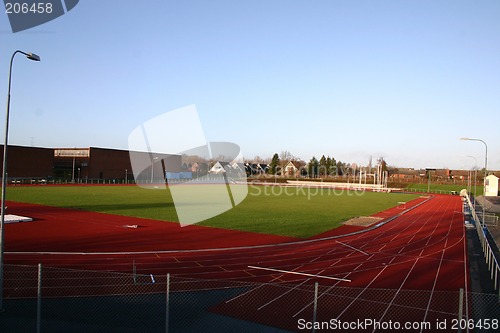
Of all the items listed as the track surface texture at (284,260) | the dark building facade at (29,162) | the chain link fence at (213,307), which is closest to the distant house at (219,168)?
the dark building facade at (29,162)

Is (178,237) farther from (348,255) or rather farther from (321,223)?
(321,223)

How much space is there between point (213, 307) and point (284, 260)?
6997mm

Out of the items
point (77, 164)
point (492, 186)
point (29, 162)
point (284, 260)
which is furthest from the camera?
point (77, 164)

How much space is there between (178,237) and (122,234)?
3383 mm

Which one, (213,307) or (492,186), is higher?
(492,186)

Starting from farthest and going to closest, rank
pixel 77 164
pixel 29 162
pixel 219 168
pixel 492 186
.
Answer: pixel 219 168 < pixel 77 164 < pixel 492 186 < pixel 29 162

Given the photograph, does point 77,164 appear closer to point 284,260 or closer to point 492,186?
point 284,260

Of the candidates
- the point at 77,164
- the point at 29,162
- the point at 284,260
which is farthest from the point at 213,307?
the point at 77,164

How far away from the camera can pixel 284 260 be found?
56.4 ft

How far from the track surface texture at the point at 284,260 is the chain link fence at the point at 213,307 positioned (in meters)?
0.08

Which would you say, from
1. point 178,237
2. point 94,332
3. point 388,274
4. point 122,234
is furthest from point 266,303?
point 122,234

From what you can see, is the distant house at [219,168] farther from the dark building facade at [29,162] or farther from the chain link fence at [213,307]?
the chain link fence at [213,307]

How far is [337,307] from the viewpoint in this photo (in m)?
11.1

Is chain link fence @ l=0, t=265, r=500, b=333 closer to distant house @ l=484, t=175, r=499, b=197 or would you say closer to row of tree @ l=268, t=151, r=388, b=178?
distant house @ l=484, t=175, r=499, b=197
